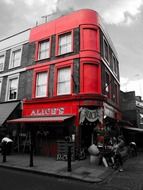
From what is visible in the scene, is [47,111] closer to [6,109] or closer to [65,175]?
[6,109]

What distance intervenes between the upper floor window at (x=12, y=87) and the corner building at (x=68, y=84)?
1.75m

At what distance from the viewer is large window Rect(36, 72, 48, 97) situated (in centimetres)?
1614

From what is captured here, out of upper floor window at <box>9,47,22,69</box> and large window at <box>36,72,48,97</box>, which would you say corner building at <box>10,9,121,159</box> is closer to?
large window at <box>36,72,48,97</box>

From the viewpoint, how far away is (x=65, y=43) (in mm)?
16141

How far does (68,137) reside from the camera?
13547mm

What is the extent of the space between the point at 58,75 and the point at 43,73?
164cm

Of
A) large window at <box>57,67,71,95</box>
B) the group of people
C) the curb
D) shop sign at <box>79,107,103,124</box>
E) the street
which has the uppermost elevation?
large window at <box>57,67,71,95</box>

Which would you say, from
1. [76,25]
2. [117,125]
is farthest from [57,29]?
[117,125]

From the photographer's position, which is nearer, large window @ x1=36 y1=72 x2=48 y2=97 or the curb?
the curb

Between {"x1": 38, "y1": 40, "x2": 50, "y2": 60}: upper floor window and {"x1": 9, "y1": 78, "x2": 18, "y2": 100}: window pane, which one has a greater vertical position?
{"x1": 38, "y1": 40, "x2": 50, "y2": 60}: upper floor window

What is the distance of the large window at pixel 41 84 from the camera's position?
1614 centimetres

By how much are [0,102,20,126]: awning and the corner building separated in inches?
37.8

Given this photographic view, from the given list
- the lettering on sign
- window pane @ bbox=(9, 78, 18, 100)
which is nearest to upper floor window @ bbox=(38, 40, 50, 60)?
window pane @ bbox=(9, 78, 18, 100)

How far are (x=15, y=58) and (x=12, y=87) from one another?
292 cm
